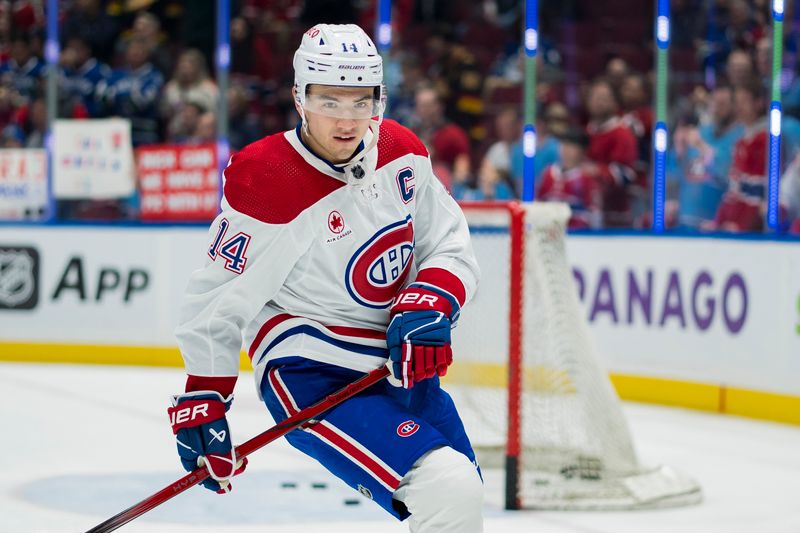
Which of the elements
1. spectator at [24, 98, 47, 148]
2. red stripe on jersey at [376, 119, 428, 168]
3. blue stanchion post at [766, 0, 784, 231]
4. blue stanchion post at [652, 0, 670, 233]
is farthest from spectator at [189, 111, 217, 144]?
red stripe on jersey at [376, 119, 428, 168]

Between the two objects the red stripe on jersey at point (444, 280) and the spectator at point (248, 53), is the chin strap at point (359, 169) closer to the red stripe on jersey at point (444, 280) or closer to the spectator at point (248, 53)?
the red stripe on jersey at point (444, 280)

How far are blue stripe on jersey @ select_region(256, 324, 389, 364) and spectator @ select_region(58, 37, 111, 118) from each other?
5.23 meters

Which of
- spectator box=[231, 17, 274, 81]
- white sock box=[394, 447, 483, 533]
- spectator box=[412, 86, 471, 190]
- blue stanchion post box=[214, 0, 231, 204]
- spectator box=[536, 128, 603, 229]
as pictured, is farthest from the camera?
spectator box=[231, 17, 274, 81]

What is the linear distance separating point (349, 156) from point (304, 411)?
440 millimetres

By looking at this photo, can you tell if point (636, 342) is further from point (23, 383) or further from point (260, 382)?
point (260, 382)

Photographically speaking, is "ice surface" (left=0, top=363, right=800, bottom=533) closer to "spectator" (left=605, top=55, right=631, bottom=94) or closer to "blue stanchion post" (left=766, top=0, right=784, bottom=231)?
"blue stanchion post" (left=766, top=0, right=784, bottom=231)

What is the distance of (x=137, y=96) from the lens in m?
7.22

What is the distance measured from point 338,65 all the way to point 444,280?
41 centimetres

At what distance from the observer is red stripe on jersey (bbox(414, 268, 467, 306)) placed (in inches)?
89.0

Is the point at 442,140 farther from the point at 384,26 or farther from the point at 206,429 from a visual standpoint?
the point at 206,429

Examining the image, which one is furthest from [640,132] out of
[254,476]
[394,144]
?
[394,144]

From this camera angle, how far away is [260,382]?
234 cm

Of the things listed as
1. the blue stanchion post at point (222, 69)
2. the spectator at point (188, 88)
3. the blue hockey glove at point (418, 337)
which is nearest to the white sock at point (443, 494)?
the blue hockey glove at point (418, 337)

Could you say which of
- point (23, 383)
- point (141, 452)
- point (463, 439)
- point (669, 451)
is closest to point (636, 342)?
point (669, 451)
